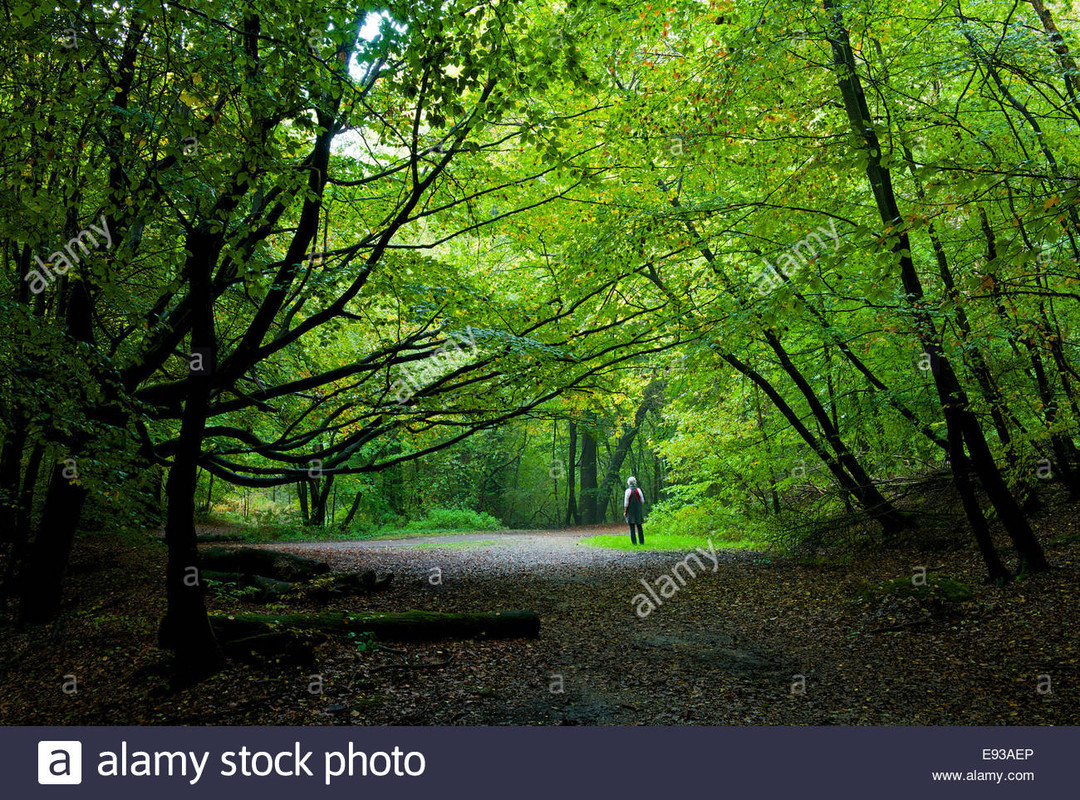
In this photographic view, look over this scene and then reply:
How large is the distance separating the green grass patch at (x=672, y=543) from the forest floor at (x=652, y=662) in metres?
5.83

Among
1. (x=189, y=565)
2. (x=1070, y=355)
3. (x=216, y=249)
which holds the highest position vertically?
(x=216, y=249)

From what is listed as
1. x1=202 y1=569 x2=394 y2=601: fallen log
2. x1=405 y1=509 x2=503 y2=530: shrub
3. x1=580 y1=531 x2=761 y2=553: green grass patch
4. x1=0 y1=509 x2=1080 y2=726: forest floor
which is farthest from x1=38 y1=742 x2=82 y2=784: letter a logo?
x1=405 y1=509 x2=503 y2=530: shrub

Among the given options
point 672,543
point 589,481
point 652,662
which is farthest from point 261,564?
point 589,481

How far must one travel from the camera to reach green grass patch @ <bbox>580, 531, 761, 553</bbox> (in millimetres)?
15562

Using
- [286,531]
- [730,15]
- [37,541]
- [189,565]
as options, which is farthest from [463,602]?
[286,531]

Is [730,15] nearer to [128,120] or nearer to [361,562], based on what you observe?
[128,120]

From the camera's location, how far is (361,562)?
12867mm

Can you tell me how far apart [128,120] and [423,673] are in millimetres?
5395

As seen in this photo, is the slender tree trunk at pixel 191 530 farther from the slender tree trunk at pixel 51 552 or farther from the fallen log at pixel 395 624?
the slender tree trunk at pixel 51 552

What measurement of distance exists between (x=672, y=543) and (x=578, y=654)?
10.9 m

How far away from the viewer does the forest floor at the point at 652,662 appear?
486cm

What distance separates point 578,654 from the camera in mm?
6652

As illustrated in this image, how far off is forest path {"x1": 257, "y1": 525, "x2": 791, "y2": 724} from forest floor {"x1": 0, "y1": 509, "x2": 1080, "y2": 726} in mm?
28

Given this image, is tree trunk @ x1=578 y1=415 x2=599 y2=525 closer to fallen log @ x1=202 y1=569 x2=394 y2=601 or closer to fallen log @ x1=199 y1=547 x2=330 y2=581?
fallen log @ x1=199 y1=547 x2=330 y2=581
